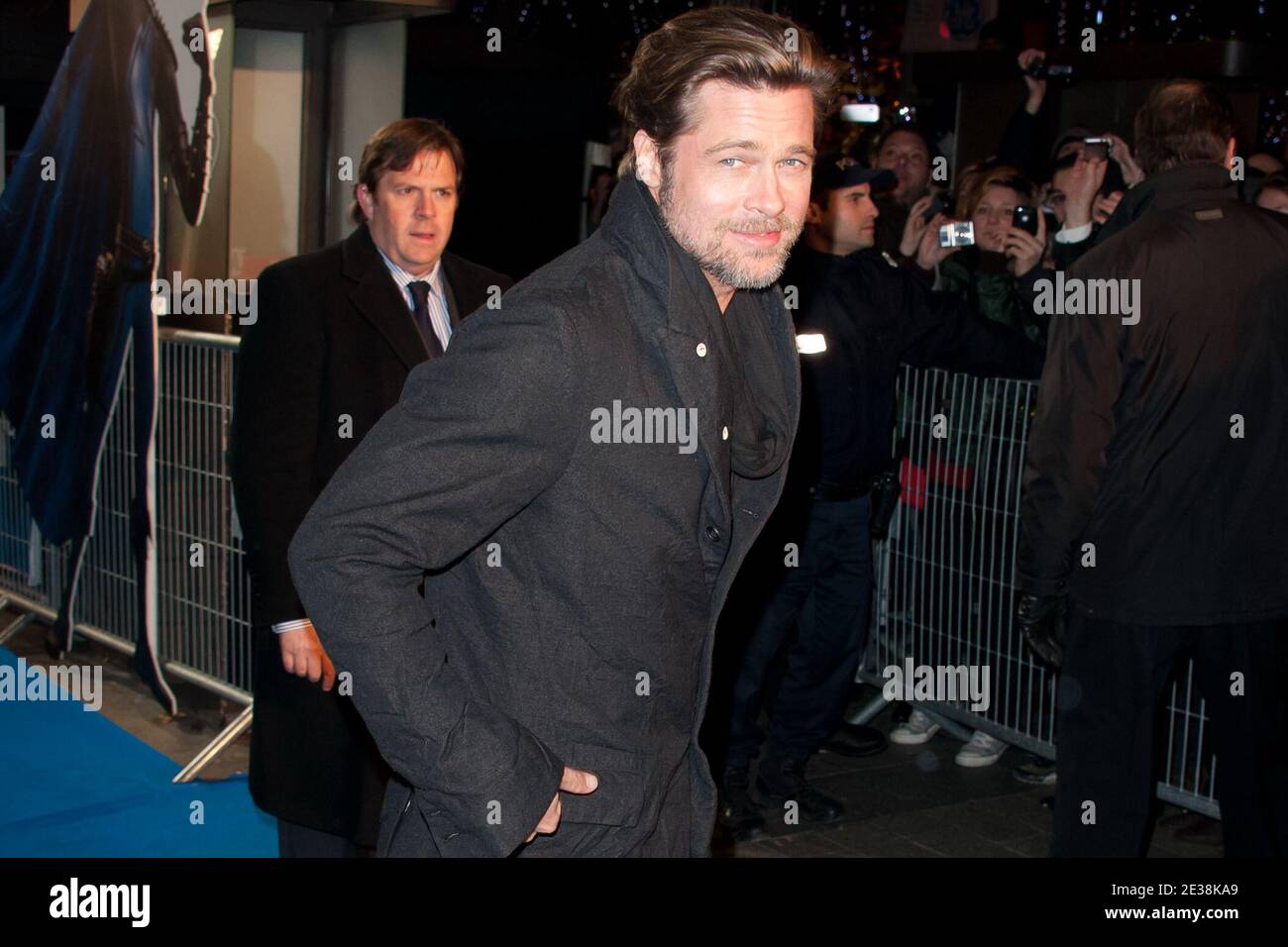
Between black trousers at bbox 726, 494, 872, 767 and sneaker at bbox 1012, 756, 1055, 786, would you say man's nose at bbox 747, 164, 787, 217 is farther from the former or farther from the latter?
sneaker at bbox 1012, 756, 1055, 786

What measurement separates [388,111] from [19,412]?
2.54 meters

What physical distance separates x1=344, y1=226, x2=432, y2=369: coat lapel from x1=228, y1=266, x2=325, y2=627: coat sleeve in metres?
0.14

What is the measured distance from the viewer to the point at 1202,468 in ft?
13.8

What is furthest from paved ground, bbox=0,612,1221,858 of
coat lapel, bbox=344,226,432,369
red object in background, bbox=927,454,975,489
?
coat lapel, bbox=344,226,432,369

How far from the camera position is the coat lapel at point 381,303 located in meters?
3.99

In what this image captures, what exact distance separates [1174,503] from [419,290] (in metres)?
2.12

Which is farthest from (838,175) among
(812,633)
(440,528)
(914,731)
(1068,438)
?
(440,528)

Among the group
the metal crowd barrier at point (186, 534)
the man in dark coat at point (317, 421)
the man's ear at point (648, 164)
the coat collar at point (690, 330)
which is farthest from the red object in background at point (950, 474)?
the man's ear at point (648, 164)

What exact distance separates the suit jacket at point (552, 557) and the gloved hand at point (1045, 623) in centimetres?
214

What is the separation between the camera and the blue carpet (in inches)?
210

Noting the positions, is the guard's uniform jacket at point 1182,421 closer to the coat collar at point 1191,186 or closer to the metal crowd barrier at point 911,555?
the coat collar at point 1191,186

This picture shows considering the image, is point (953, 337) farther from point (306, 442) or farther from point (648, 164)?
point (648, 164)

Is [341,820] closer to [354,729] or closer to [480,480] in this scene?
[354,729]

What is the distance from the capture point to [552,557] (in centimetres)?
222
